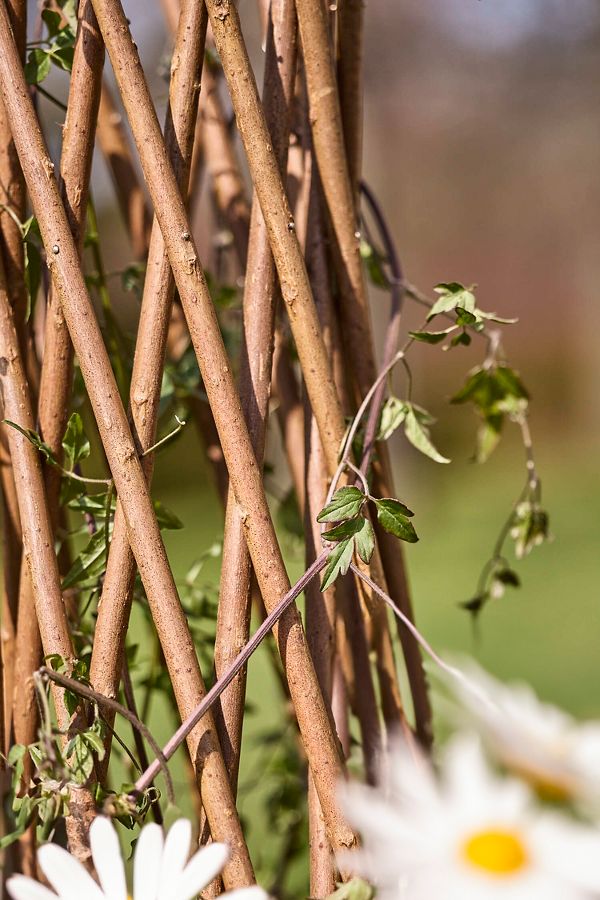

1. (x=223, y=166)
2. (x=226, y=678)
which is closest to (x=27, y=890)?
(x=226, y=678)

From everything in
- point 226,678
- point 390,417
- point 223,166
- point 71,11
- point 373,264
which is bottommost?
point 226,678

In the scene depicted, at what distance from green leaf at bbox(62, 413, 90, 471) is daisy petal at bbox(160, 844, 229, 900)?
10.3 inches

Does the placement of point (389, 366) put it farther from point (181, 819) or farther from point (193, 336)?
point (181, 819)

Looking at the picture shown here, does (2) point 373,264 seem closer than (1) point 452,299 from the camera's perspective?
No

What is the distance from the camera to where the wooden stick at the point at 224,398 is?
51 cm

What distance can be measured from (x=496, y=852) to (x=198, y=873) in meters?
0.15

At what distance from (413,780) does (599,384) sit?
22.7 feet

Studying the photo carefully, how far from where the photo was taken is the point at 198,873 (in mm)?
380

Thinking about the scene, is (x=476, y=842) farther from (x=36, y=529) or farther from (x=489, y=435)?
(x=489, y=435)

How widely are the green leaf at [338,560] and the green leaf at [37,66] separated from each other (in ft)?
1.24

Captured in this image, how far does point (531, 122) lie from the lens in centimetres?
628

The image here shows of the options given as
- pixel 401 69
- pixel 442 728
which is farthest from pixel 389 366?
pixel 401 69

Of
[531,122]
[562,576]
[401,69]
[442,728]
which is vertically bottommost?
[562,576]

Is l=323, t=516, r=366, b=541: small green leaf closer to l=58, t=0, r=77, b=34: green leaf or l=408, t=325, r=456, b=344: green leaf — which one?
l=408, t=325, r=456, b=344: green leaf
